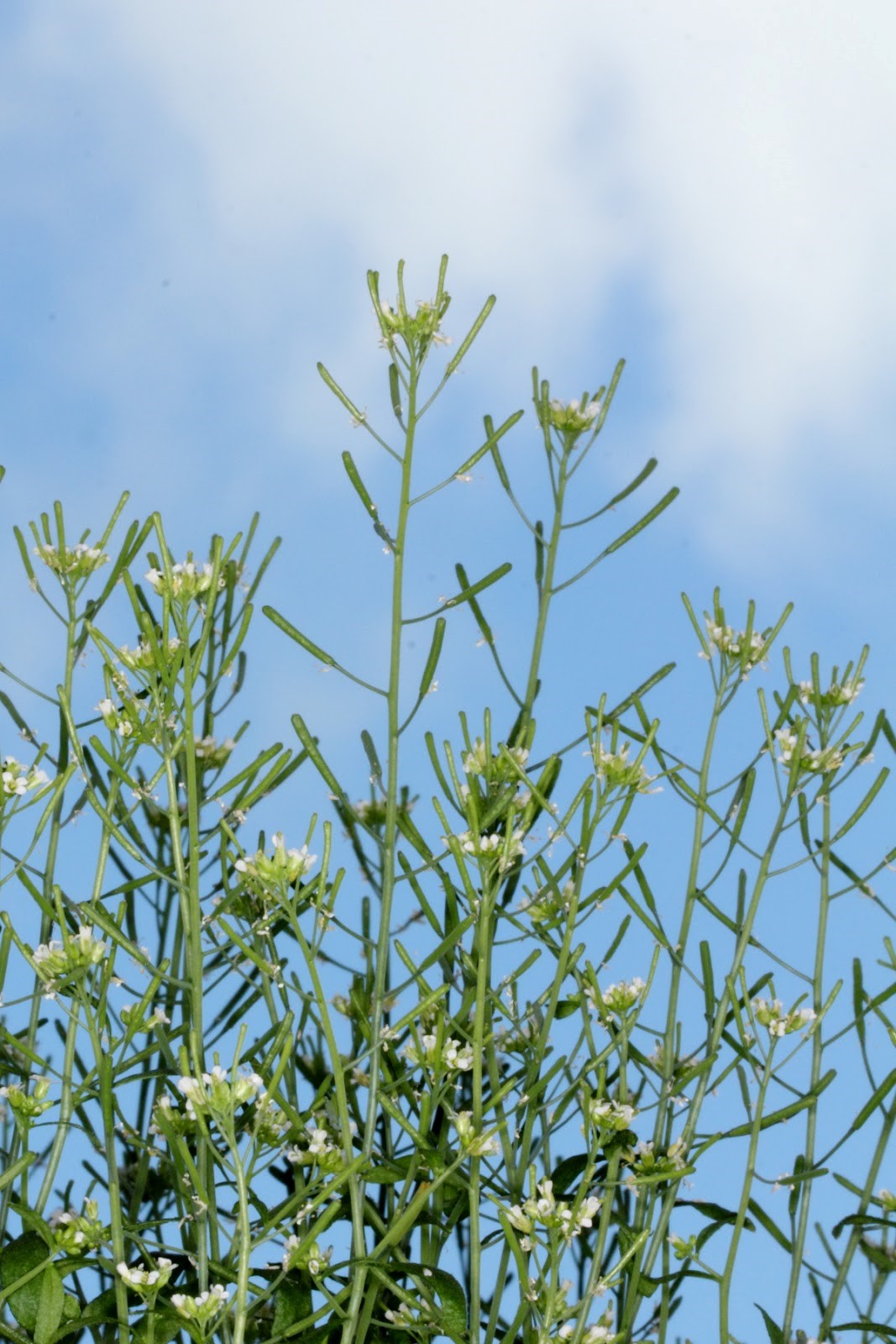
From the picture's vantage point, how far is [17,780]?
161cm

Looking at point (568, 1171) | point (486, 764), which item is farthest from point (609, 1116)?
point (486, 764)

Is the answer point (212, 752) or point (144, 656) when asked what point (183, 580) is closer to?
point (144, 656)

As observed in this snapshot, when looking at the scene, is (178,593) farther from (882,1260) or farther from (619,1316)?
(882,1260)

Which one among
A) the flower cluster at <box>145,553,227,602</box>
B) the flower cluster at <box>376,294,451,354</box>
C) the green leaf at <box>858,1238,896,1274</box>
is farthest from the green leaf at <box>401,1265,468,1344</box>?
the flower cluster at <box>376,294,451,354</box>

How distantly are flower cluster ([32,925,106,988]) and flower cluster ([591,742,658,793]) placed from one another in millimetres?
541

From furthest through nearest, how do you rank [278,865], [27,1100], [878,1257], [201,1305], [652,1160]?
[878,1257] → [652,1160] → [27,1100] → [278,865] → [201,1305]

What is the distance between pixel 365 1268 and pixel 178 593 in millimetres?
678

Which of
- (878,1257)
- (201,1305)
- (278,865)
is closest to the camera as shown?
(201,1305)

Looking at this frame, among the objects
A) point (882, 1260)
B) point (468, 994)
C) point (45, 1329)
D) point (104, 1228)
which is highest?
point (468, 994)

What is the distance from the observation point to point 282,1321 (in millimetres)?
1429

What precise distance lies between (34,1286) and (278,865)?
479mm

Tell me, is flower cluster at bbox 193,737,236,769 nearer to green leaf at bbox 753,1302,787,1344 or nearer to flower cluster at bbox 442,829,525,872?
flower cluster at bbox 442,829,525,872

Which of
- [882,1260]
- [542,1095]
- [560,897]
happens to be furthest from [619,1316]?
[560,897]

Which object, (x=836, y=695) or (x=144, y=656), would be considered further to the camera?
(x=836, y=695)
